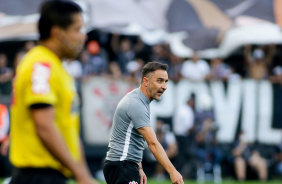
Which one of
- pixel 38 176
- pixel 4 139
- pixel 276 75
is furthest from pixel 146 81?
pixel 276 75

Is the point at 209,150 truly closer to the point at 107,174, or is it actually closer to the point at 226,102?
the point at 226,102

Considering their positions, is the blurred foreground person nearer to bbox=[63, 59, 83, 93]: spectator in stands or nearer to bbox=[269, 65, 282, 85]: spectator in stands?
bbox=[63, 59, 83, 93]: spectator in stands

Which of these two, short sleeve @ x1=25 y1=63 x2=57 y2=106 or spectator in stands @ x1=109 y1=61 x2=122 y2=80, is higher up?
spectator in stands @ x1=109 y1=61 x2=122 y2=80

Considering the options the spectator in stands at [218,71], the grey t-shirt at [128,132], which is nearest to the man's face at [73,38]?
the grey t-shirt at [128,132]

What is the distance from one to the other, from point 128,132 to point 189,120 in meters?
10.8

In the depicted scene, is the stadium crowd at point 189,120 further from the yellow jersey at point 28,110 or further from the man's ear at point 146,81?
the yellow jersey at point 28,110

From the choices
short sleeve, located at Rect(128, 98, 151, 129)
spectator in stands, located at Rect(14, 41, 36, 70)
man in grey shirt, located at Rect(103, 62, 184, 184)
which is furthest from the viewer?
spectator in stands, located at Rect(14, 41, 36, 70)

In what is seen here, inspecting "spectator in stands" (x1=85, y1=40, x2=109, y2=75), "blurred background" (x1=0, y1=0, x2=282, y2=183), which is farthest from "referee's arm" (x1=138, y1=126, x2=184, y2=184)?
"spectator in stands" (x1=85, y1=40, x2=109, y2=75)

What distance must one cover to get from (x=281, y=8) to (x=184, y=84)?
4.54 m

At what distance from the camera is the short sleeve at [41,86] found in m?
4.30

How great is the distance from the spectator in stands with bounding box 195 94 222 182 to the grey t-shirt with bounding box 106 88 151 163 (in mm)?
10693

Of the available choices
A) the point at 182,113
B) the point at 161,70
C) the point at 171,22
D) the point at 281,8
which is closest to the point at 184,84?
the point at 182,113

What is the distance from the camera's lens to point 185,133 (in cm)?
1822

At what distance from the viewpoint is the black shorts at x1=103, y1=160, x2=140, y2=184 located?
7473mm
